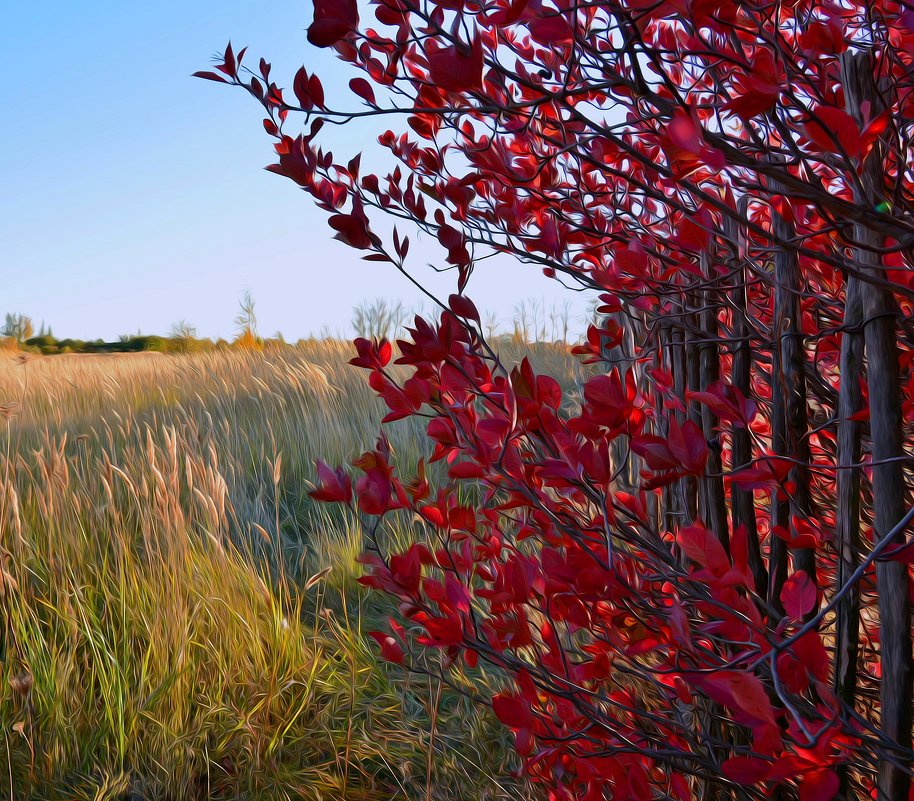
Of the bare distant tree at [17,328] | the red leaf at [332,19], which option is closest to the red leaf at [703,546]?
the red leaf at [332,19]

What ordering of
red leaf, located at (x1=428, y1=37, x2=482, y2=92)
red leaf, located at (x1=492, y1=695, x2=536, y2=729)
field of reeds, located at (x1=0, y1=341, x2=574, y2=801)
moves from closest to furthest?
red leaf, located at (x1=428, y1=37, x2=482, y2=92), red leaf, located at (x1=492, y1=695, x2=536, y2=729), field of reeds, located at (x1=0, y1=341, x2=574, y2=801)

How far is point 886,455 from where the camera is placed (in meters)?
1.13

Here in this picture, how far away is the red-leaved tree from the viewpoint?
979 millimetres

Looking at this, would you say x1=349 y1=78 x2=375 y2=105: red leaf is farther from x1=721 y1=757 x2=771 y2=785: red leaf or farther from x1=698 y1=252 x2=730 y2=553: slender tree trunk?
x1=721 y1=757 x2=771 y2=785: red leaf

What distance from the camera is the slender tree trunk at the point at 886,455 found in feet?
3.73

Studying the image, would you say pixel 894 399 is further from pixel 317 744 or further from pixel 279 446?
pixel 279 446

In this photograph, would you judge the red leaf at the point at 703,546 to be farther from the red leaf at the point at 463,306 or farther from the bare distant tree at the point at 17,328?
the bare distant tree at the point at 17,328

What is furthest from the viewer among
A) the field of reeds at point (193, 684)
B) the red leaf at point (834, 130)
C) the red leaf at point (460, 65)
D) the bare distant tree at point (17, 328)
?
the bare distant tree at point (17, 328)

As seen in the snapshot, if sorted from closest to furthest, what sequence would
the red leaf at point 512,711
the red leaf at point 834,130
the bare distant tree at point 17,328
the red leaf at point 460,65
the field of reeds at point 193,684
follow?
1. the red leaf at point 834,130
2. the red leaf at point 460,65
3. the red leaf at point 512,711
4. the field of reeds at point 193,684
5. the bare distant tree at point 17,328

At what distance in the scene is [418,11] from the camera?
0.96 m

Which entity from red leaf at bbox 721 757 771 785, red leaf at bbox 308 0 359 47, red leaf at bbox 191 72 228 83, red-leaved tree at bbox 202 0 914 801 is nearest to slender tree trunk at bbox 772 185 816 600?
red-leaved tree at bbox 202 0 914 801

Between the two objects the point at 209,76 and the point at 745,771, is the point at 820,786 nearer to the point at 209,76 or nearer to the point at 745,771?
the point at 745,771

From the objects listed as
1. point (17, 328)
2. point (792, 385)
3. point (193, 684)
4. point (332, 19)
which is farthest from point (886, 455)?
point (17, 328)

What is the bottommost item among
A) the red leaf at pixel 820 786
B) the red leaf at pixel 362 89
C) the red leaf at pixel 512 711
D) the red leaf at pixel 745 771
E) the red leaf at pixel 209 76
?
the red leaf at pixel 512 711
